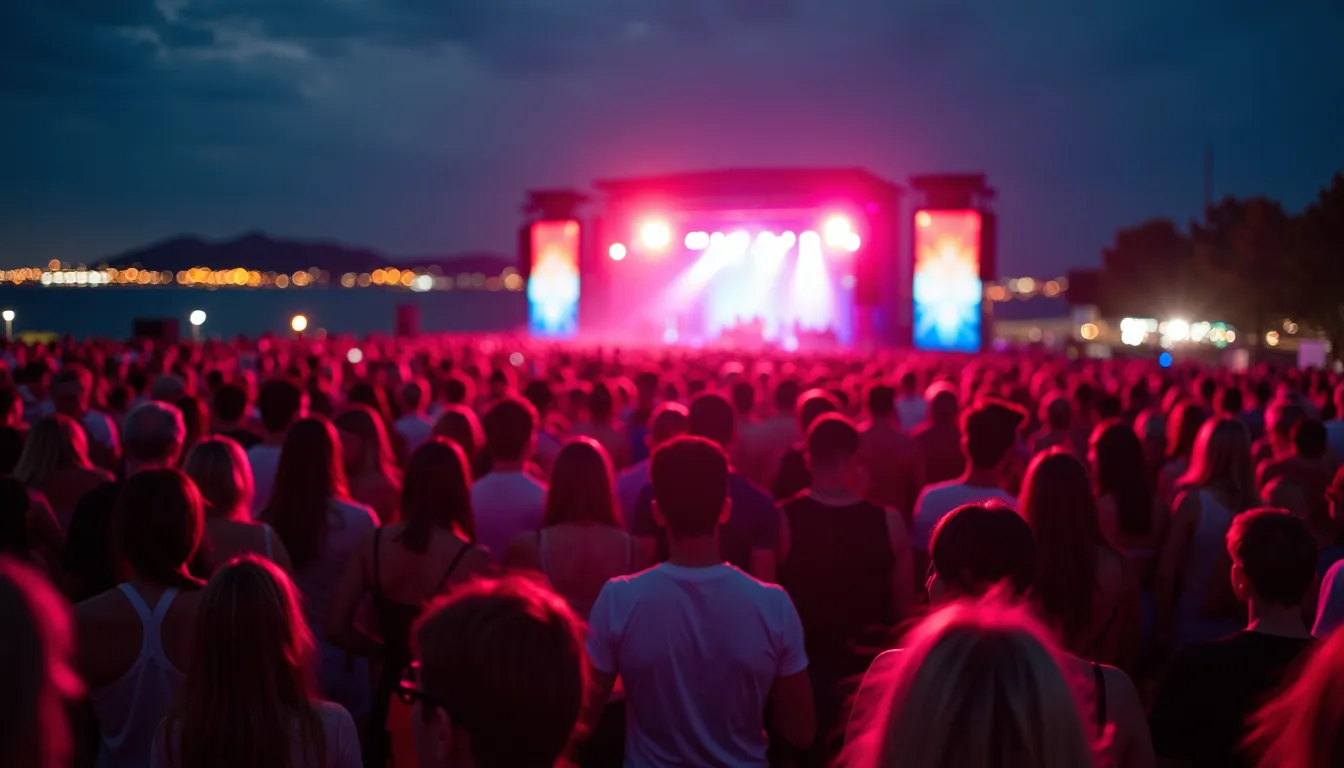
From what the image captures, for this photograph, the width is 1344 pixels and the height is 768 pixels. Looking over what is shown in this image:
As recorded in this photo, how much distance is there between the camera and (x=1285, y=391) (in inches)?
364

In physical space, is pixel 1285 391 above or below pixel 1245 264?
below

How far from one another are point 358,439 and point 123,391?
3.64 metres

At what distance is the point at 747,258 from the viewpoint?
42.5 meters

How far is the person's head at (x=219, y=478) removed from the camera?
12.5 ft

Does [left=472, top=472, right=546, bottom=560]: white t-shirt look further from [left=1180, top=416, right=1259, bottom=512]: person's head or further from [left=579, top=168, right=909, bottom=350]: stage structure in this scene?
[left=579, top=168, right=909, bottom=350]: stage structure

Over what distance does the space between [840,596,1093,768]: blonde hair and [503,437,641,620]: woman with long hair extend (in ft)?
8.00

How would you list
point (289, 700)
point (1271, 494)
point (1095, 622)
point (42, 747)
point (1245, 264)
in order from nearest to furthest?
point (42, 747)
point (289, 700)
point (1095, 622)
point (1271, 494)
point (1245, 264)

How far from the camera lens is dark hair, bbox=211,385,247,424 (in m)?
6.39

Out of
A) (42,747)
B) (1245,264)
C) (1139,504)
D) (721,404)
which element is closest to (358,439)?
(721,404)

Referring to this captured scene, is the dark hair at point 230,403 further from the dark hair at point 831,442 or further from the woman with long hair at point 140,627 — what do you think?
the dark hair at point 831,442

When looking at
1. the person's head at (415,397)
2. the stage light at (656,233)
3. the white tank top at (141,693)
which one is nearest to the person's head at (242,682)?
the white tank top at (141,693)

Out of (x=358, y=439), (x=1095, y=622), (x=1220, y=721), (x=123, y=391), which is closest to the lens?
(x=1220, y=721)

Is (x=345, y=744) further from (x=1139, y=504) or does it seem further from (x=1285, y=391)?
(x=1285, y=391)

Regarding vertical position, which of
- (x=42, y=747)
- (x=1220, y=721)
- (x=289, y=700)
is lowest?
(x=1220, y=721)
